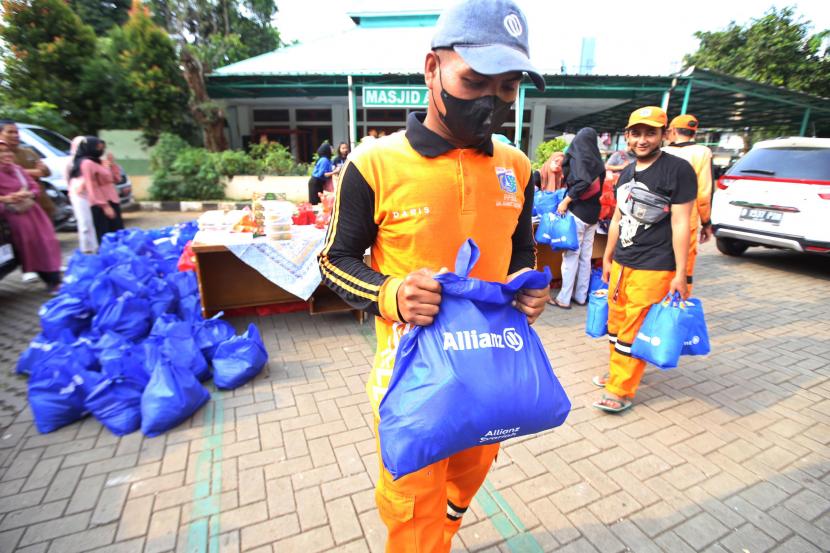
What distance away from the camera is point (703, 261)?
777cm

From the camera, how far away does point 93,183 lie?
6.17m

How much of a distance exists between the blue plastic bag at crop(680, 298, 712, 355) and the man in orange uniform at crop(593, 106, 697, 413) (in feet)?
0.36

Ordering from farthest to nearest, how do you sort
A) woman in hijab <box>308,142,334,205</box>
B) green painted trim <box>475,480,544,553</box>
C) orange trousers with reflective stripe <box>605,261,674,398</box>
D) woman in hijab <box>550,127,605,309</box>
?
woman in hijab <box>308,142,334,205</box>, woman in hijab <box>550,127,605,309</box>, orange trousers with reflective stripe <box>605,261,674,398</box>, green painted trim <box>475,480,544,553</box>

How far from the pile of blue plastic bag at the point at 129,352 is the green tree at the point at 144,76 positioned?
486 inches

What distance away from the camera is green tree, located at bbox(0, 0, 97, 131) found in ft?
42.6

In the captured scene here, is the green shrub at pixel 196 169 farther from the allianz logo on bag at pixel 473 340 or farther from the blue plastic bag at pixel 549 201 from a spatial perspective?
the allianz logo on bag at pixel 473 340

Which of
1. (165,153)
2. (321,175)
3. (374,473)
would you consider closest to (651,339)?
(374,473)

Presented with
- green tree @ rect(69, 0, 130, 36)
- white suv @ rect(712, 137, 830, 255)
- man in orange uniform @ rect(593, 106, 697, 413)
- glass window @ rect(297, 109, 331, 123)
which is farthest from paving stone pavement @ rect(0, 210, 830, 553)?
green tree @ rect(69, 0, 130, 36)

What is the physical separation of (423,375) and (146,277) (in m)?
4.11

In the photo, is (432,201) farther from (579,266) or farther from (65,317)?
(579,266)

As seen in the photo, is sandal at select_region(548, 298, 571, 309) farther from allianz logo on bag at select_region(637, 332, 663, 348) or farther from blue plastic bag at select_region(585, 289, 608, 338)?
allianz logo on bag at select_region(637, 332, 663, 348)

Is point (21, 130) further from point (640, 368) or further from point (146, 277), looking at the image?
point (640, 368)

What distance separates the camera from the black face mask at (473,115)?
1274 millimetres

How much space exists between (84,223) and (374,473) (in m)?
6.39
